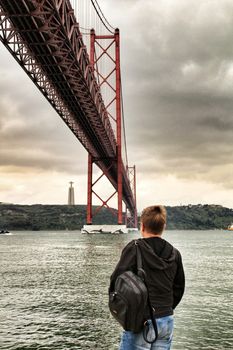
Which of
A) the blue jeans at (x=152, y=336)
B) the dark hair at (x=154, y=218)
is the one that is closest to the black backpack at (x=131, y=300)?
the blue jeans at (x=152, y=336)

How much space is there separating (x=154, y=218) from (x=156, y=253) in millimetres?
203

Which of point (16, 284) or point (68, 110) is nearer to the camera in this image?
point (16, 284)

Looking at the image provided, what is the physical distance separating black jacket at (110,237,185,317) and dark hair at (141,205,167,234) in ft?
0.20

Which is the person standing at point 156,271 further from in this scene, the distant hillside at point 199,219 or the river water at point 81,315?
the distant hillside at point 199,219

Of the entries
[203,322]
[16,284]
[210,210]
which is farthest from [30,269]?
[210,210]

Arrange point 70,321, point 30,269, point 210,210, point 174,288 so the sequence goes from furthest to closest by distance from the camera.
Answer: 1. point 210,210
2. point 30,269
3. point 70,321
4. point 174,288

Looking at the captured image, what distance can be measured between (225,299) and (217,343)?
379 centimetres

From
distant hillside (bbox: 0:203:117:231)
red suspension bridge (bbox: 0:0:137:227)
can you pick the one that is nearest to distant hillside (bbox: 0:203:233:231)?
distant hillside (bbox: 0:203:117:231)

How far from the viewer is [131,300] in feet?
7.29

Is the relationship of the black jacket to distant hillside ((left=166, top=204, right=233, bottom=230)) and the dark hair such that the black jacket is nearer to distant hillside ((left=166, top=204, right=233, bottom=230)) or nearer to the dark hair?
the dark hair

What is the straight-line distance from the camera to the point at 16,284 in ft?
37.8

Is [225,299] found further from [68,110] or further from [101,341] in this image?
[68,110]

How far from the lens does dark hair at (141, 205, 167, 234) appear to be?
8.29ft

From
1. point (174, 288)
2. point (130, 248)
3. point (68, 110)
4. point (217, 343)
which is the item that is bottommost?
point (217, 343)
